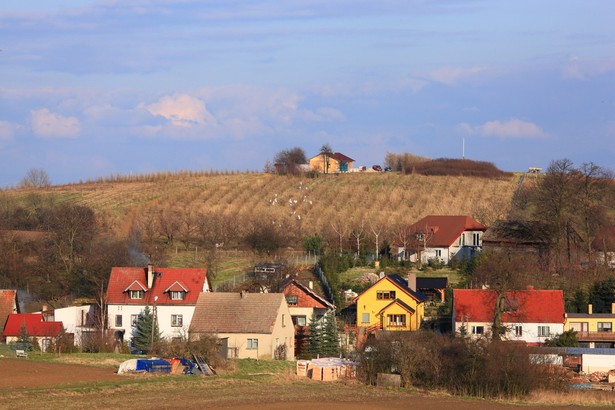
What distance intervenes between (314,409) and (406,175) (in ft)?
316

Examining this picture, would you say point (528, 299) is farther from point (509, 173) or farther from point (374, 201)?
point (509, 173)

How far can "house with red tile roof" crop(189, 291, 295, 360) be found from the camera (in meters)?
55.9

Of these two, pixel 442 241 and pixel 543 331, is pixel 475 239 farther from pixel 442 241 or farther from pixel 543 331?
pixel 543 331

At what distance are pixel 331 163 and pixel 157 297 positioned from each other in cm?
8430

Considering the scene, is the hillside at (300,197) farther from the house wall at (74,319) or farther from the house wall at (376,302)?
the house wall at (74,319)

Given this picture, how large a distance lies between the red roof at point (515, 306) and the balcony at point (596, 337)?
1.31m

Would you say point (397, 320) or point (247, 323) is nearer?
point (247, 323)

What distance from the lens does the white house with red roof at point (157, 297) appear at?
60062 millimetres

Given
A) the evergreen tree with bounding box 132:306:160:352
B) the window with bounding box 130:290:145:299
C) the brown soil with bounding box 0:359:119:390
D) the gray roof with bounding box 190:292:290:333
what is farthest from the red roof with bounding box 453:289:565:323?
the brown soil with bounding box 0:359:119:390

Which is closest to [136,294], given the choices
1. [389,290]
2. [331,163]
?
[389,290]

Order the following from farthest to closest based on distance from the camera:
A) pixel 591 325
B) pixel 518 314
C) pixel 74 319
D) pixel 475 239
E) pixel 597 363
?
pixel 475 239 → pixel 74 319 → pixel 591 325 → pixel 518 314 → pixel 597 363

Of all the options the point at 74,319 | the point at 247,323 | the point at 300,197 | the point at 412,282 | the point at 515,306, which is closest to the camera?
the point at 247,323

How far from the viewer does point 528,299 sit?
59.8m

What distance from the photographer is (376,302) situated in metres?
63.6
